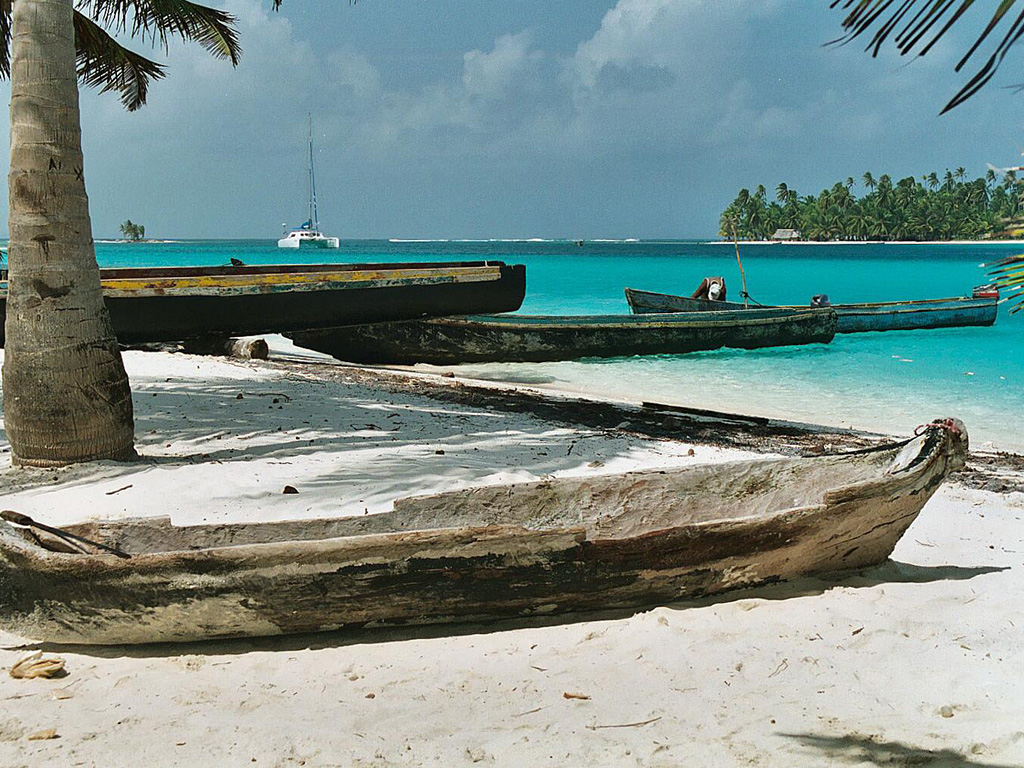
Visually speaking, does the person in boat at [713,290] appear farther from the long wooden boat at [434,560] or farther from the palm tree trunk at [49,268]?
the palm tree trunk at [49,268]

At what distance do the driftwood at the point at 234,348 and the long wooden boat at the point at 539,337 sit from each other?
639 millimetres

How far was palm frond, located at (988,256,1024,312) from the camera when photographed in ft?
5.94

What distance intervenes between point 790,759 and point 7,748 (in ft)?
8.35

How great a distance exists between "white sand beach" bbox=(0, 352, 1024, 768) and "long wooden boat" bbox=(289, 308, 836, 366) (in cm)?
892

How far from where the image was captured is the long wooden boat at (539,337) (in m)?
→ 14.1

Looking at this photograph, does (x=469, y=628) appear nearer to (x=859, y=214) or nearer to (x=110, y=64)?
(x=110, y=64)

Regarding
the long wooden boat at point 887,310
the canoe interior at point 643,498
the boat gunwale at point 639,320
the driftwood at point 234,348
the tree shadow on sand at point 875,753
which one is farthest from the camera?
the long wooden boat at point 887,310

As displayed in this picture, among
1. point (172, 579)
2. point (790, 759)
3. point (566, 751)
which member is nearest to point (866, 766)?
point (790, 759)

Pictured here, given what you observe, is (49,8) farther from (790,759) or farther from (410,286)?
(790,759)

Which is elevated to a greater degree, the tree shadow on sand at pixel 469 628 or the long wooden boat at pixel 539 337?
the long wooden boat at pixel 539 337

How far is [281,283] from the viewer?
848cm

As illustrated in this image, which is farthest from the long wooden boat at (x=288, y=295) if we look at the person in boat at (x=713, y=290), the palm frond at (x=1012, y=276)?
the person in boat at (x=713, y=290)

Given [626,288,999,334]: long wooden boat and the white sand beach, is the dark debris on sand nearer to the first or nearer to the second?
the white sand beach

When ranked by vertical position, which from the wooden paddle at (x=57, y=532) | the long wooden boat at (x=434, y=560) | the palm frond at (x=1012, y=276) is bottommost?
the long wooden boat at (x=434, y=560)
